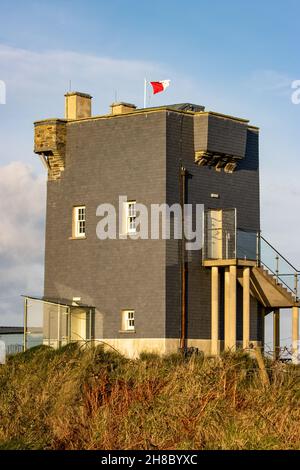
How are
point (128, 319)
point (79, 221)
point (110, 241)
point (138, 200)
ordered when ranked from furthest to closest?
1. point (79, 221)
2. point (110, 241)
3. point (128, 319)
4. point (138, 200)

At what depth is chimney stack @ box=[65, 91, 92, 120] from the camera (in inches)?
2162

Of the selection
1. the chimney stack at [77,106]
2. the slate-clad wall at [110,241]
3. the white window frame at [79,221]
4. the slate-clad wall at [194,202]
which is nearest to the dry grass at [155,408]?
the slate-clad wall at [194,202]

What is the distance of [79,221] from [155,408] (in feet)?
81.5

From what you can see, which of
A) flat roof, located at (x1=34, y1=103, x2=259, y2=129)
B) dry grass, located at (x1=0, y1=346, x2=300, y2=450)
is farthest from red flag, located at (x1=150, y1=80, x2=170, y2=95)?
dry grass, located at (x1=0, y1=346, x2=300, y2=450)

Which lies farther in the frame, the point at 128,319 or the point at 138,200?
the point at 128,319

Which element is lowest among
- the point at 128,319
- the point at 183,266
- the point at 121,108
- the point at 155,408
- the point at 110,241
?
the point at 155,408

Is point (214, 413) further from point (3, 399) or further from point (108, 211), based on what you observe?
point (108, 211)

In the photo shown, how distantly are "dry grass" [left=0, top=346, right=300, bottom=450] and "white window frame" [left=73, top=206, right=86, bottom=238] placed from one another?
1857 centimetres

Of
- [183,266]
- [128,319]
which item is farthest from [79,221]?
[183,266]

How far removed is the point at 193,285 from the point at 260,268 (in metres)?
3.11

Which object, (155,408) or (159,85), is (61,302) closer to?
(159,85)

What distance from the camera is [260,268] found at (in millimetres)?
52250

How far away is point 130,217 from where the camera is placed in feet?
168

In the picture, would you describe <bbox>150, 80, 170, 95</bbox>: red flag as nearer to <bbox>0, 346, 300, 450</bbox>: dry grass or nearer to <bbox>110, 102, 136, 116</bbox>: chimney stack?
<bbox>110, 102, 136, 116</bbox>: chimney stack
